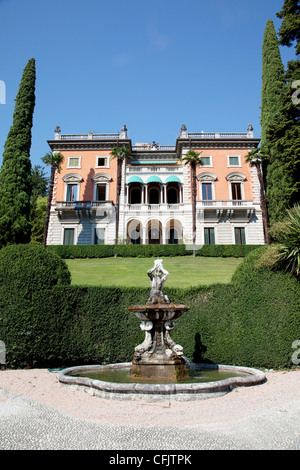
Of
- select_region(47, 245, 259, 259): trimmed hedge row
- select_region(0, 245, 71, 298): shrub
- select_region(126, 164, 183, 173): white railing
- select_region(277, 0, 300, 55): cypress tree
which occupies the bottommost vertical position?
select_region(0, 245, 71, 298): shrub

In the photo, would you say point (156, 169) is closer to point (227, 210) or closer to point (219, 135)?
point (219, 135)

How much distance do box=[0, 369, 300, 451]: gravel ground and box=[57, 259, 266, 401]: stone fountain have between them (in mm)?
217

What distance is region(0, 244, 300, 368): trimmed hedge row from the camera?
9586 mm

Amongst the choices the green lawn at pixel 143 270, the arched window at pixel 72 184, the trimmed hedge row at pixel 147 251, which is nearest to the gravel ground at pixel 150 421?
the green lawn at pixel 143 270

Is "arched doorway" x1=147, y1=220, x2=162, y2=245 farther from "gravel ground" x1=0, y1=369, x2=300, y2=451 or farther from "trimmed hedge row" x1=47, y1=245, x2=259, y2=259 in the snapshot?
"gravel ground" x1=0, y1=369, x2=300, y2=451

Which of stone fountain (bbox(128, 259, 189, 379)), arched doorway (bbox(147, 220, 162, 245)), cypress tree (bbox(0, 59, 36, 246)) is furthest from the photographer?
arched doorway (bbox(147, 220, 162, 245))

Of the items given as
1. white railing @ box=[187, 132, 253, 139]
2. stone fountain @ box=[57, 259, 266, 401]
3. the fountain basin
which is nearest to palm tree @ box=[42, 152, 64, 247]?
white railing @ box=[187, 132, 253, 139]

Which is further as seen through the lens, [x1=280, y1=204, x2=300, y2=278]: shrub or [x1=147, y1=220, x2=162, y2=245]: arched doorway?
[x1=147, y1=220, x2=162, y2=245]: arched doorway

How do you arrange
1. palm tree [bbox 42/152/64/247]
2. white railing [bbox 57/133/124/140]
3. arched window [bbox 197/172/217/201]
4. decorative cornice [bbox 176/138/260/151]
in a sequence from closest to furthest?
1. palm tree [bbox 42/152/64/247]
2. arched window [bbox 197/172/217/201]
3. decorative cornice [bbox 176/138/260/151]
4. white railing [bbox 57/133/124/140]

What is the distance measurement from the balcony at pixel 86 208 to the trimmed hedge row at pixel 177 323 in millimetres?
25568

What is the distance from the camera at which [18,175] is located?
25344 millimetres

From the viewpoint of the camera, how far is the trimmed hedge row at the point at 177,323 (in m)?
9.59

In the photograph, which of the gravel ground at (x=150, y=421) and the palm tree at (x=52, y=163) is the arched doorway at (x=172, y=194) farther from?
the gravel ground at (x=150, y=421)
